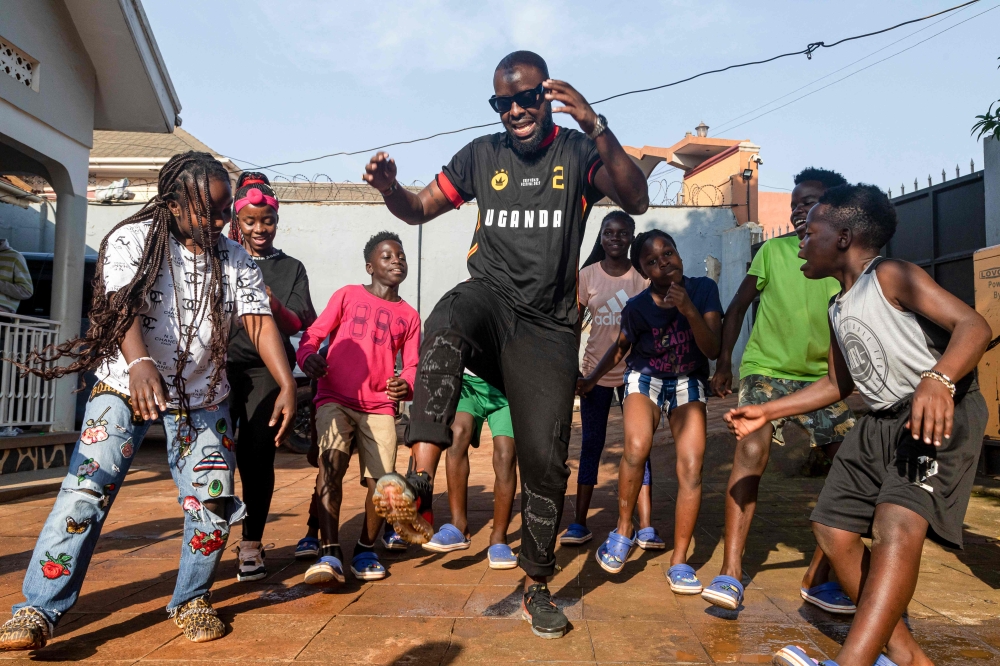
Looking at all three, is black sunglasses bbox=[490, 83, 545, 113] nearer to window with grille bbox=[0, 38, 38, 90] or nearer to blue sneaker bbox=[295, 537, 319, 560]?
blue sneaker bbox=[295, 537, 319, 560]

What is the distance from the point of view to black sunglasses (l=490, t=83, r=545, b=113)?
3.16 m

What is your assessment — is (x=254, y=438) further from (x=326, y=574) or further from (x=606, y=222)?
(x=606, y=222)

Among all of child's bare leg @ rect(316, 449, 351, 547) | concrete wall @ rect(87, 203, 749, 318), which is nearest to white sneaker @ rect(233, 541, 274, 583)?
child's bare leg @ rect(316, 449, 351, 547)

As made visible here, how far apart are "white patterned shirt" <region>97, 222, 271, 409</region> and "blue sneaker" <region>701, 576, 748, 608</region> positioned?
7.33ft

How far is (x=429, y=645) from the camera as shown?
297 cm

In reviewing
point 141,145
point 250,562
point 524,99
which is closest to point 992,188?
point 524,99

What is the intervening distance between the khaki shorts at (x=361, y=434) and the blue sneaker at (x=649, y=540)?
1593mm

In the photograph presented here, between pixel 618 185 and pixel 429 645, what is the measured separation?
6.20ft

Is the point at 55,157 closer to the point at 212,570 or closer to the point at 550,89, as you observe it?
the point at 212,570

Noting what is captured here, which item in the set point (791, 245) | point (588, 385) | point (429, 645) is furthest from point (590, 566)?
point (791, 245)

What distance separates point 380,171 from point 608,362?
2.21m

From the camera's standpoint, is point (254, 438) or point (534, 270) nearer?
point (534, 270)

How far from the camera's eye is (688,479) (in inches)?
159

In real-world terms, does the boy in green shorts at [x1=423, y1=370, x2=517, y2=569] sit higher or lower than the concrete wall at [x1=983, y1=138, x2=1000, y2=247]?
lower
